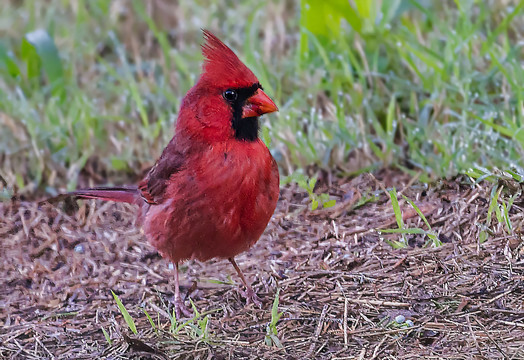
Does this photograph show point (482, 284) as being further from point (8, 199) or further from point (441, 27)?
point (8, 199)

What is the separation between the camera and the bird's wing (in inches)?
110

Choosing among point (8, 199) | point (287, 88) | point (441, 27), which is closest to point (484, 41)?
point (441, 27)

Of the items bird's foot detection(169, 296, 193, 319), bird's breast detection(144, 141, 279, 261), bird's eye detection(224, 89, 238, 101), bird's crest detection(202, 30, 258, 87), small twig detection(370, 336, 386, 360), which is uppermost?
bird's crest detection(202, 30, 258, 87)

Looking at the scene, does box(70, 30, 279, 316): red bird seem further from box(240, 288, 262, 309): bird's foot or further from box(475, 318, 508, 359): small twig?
box(475, 318, 508, 359): small twig

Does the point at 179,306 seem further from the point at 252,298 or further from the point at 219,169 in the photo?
the point at 219,169

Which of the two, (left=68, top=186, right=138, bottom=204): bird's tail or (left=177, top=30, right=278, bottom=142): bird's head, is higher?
(left=177, top=30, right=278, bottom=142): bird's head

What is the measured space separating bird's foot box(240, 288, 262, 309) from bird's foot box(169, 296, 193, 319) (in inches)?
8.2

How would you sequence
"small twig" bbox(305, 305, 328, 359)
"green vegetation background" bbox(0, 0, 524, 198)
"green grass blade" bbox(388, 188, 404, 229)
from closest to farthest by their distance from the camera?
"small twig" bbox(305, 305, 328, 359), "green grass blade" bbox(388, 188, 404, 229), "green vegetation background" bbox(0, 0, 524, 198)

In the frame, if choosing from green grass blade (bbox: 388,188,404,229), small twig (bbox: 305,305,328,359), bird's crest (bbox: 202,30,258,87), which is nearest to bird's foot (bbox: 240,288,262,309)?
small twig (bbox: 305,305,328,359)

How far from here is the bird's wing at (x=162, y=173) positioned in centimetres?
279

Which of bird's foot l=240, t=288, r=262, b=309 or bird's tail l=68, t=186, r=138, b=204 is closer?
bird's foot l=240, t=288, r=262, b=309

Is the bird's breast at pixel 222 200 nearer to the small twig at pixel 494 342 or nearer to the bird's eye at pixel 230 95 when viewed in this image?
the bird's eye at pixel 230 95

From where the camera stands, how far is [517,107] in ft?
11.9

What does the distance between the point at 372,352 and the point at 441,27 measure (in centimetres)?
241
